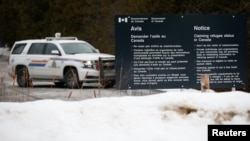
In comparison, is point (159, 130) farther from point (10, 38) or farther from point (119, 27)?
point (10, 38)

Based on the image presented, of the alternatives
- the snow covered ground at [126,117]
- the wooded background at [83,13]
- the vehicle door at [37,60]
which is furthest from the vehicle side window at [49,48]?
the snow covered ground at [126,117]

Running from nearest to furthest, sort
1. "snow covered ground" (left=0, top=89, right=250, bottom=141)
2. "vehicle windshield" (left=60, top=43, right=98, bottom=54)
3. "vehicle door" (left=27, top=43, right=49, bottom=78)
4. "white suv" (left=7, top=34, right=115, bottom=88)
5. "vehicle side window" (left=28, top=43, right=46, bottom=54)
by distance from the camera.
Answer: "snow covered ground" (left=0, top=89, right=250, bottom=141) < "white suv" (left=7, top=34, right=115, bottom=88) < "vehicle windshield" (left=60, top=43, right=98, bottom=54) < "vehicle door" (left=27, top=43, right=49, bottom=78) < "vehicle side window" (left=28, top=43, right=46, bottom=54)

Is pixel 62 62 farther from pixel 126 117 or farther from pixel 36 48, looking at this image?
pixel 126 117

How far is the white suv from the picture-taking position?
74.7ft

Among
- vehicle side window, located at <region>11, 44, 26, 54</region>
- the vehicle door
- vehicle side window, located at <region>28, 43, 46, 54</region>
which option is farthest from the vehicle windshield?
vehicle side window, located at <region>11, 44, 26, 54</region>

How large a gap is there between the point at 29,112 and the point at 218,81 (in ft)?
22.3

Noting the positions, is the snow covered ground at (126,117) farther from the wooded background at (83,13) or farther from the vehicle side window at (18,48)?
the vehicle side window at (18,48)

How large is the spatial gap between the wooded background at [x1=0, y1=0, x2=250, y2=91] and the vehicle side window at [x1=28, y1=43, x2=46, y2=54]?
6.32m

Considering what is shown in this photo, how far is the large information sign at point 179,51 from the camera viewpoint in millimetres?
15125

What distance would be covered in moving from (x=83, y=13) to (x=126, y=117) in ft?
132

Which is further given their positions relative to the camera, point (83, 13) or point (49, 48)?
point (83, 13)

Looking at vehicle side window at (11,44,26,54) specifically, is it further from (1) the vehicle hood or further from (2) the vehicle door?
(1) the vehicle hood

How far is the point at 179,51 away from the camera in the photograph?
1552cm

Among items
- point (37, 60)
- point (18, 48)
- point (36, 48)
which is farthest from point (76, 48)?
point (18, 48)
